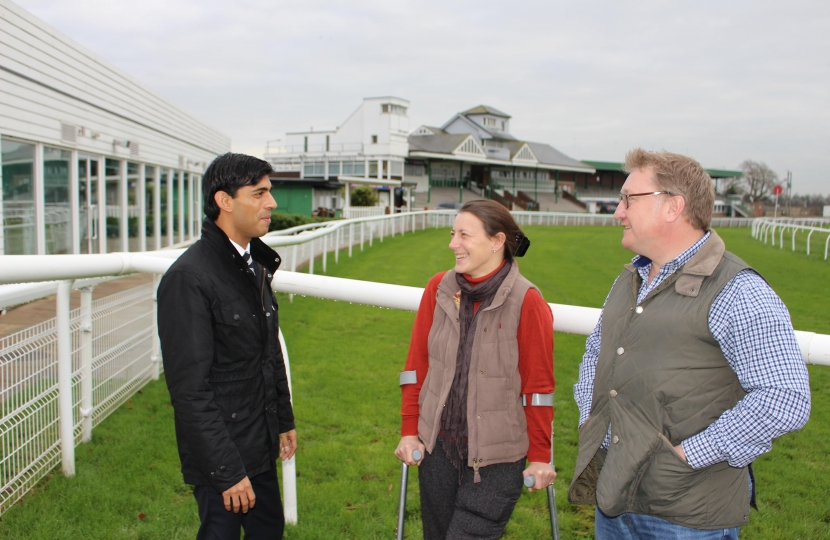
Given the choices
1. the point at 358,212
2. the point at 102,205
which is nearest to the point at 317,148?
the point at 358,212

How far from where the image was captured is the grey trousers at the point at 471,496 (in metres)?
2.13

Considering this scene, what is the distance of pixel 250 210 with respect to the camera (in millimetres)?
2279

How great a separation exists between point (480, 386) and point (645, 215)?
730 millimetres

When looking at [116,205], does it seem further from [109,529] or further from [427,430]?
[427,430]

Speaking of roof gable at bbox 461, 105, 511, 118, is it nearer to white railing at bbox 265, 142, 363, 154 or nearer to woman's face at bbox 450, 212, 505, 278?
white railing at bbox 265, 142, 363, 154

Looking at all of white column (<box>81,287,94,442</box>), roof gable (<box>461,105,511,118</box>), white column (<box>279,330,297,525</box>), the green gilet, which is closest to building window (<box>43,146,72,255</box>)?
white column (<box>81,287,94,442</box>)

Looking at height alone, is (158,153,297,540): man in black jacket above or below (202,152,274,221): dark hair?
below

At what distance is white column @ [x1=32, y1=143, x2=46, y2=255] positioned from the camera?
1017 cm

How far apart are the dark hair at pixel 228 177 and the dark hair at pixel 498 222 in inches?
29.9

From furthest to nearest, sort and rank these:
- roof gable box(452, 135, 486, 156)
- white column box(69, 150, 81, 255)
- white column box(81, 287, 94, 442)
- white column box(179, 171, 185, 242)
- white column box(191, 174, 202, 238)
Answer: roof gable box(452, 135, 486, 156) → white column box(191, 174, 202, 238) → white column box(179, 171, 185, 242) → white column box(69, 150, 81, 255) → white column box(81, 287, 94, 442)

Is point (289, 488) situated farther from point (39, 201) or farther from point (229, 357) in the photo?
point (39, 201)

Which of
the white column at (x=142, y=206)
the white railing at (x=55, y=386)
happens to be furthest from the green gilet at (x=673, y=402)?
the white column at (x=142, y=206)

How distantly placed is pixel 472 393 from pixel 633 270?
24.8 inches

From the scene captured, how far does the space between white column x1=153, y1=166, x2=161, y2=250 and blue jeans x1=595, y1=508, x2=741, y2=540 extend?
16147 mm
